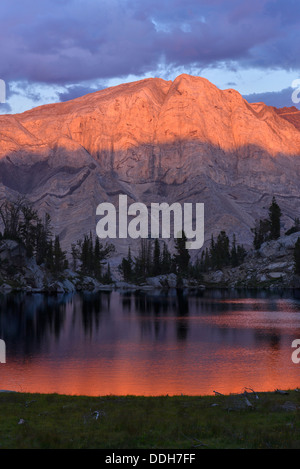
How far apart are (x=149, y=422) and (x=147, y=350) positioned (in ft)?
109

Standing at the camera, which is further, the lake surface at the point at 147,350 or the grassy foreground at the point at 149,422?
the lake surface at the point at 147,350

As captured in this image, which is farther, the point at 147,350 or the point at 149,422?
the point at 147,350

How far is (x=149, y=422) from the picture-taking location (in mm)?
24047

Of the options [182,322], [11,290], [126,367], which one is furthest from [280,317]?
[11,290]

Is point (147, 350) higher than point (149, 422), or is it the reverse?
point (149, 422)

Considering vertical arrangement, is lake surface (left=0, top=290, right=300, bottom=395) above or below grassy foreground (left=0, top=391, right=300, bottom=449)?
below

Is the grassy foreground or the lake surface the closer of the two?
the grassy foreground

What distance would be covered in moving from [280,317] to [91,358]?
46848mm

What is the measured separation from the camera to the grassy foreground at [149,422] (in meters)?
21.0

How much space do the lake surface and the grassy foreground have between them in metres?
7.84

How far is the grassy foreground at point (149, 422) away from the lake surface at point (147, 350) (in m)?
7.84

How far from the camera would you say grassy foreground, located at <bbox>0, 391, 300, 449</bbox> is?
2095 centimetres

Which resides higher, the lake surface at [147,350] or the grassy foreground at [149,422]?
the grassy foreground at [149,422]
